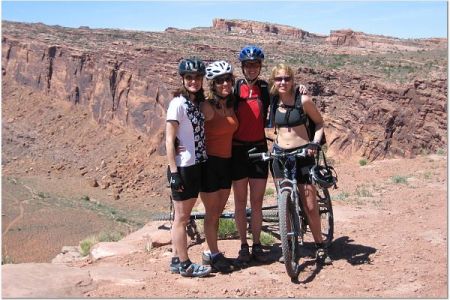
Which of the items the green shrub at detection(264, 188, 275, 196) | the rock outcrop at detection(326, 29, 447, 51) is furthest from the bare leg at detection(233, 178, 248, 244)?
the rock outcrop at detection(326, 29, 447, 51)

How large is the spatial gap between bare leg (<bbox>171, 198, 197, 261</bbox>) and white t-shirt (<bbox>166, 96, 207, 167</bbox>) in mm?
422

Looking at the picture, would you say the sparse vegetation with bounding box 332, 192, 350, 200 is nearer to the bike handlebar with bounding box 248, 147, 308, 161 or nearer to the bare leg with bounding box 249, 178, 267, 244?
the bare leg with bounding box 249, 178, 267, 244

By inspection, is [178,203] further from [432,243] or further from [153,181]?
[153,181]

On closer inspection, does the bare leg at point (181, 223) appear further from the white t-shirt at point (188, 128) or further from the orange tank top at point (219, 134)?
the orange tank top at point (219, 134)

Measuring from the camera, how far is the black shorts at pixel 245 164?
5.45 metres

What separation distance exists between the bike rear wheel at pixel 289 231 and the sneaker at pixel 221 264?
2.29 ft

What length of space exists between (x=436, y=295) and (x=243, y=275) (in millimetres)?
1862

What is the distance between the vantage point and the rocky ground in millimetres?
4805

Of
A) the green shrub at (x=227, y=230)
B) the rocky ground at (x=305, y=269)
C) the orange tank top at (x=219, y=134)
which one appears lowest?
the rocky ground at (x=305, y=269)

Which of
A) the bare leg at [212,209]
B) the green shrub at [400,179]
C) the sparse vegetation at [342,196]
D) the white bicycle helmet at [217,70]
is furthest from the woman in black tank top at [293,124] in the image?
the green shrub at [400,179]

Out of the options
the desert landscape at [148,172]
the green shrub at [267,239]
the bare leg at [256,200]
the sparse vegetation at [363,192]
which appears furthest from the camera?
the sparse vegetation at [363,192]

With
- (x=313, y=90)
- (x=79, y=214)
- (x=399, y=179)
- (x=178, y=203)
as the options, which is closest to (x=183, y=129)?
(x=178, y=203)

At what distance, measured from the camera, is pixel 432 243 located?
621 centimetres

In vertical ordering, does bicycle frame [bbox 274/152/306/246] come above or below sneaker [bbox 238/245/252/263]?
above
